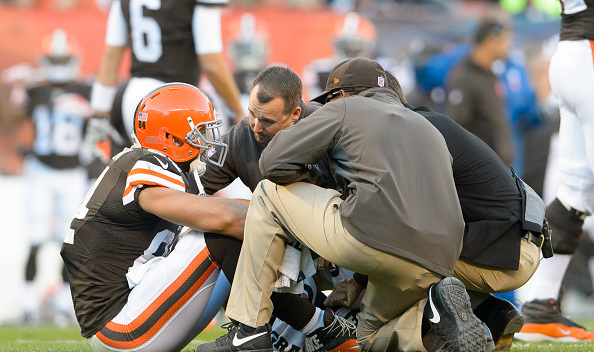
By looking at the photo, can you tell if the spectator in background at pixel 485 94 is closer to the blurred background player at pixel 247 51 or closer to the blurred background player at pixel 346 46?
the blurred background player at pixel 346 46

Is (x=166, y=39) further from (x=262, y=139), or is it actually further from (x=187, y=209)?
(x=187, y=209)

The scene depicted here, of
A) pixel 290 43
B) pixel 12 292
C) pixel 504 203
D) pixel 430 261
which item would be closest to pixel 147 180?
pixel 430 261

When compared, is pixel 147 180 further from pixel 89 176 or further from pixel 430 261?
pixel 89 176

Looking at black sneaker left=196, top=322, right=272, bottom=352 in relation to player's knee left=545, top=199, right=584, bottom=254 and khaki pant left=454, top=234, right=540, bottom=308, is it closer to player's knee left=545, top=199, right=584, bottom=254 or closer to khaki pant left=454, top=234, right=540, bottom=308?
khaki pant left=454, top=234, right=540, bottom=308

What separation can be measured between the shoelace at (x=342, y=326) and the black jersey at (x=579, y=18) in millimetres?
1850

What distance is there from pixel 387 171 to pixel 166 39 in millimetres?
2607

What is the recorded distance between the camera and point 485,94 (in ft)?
25.1

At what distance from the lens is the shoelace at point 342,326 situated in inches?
140

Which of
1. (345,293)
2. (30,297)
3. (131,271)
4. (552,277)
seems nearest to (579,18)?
(552,277)

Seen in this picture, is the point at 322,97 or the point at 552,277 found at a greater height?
the point at 322,97

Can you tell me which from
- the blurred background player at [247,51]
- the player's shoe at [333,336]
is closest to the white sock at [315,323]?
the player's shoe at [333,336]

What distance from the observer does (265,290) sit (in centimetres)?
320

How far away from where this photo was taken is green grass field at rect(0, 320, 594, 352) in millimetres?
3844

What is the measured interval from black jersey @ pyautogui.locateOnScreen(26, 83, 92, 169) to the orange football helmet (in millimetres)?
5307
